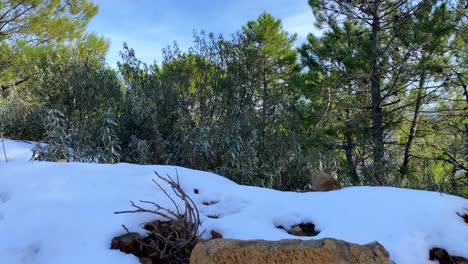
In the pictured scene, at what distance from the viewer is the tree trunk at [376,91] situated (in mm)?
6911

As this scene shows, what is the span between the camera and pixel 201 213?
209cm

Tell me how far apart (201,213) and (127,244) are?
51 cm

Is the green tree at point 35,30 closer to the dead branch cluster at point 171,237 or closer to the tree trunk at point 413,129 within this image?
the dead branch cluster at point 171,237

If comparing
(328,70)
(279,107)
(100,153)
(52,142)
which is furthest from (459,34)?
(52,142)

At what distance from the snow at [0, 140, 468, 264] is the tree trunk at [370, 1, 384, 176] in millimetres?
4824

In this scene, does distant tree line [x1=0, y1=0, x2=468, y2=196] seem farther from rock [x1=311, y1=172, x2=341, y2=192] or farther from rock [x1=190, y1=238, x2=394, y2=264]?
rock [x1=190, y1=238, x2=394, y2=264]

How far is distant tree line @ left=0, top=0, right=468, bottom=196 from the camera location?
4.73 metres

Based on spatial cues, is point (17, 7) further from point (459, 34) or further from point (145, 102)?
point (459, 34)

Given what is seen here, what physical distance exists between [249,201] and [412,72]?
18.4ft

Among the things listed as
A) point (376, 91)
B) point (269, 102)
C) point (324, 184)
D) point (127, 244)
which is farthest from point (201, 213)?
point (376, 91)

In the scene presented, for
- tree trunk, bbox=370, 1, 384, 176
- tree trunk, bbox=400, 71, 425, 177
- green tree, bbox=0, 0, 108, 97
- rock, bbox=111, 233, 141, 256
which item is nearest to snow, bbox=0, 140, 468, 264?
rock, bbox=111, 233, 141, 256

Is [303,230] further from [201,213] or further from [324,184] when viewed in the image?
[324,184]

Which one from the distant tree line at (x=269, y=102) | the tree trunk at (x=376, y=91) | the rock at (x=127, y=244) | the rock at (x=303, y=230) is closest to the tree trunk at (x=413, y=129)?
the distant tree line at (x=269, y=102)

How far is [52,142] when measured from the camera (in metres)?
4.31
